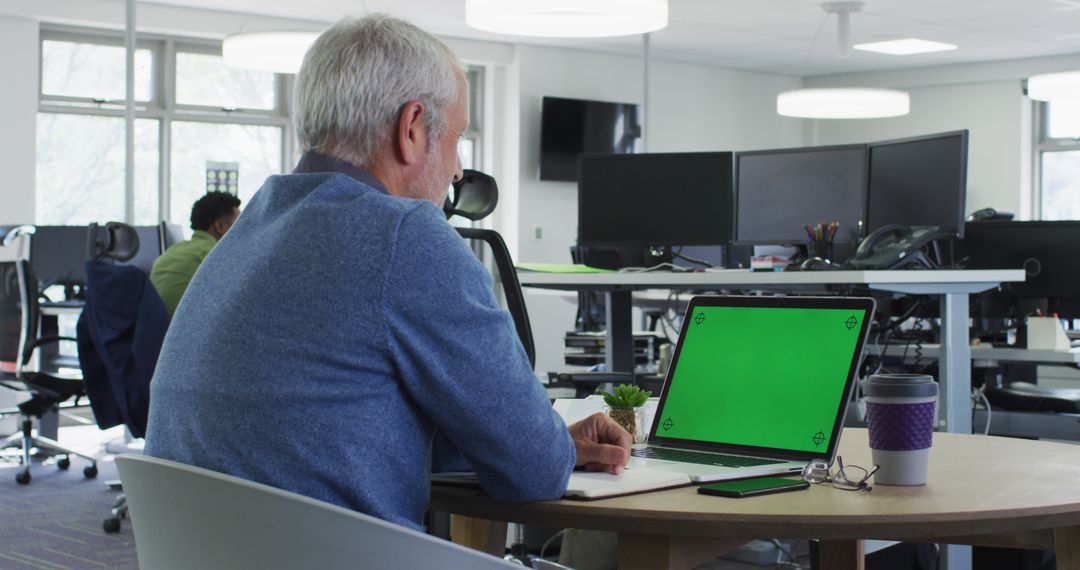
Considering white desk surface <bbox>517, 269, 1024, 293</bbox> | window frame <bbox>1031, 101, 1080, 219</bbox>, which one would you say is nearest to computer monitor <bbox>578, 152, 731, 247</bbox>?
white desk surface <bbox>517, 269, 1024, 293</bbox>

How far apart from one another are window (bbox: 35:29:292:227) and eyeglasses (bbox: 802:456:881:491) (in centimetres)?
735

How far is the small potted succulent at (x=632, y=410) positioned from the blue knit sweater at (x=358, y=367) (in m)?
0.43

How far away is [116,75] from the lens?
338 inches

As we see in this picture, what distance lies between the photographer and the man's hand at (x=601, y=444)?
144 cm

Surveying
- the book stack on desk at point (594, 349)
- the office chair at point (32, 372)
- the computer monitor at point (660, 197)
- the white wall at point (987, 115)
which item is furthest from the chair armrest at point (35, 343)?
the white wall at point (987, 115)

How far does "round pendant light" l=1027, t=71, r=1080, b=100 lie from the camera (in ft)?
25.8

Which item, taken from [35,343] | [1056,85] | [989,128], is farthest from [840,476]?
[989,128]

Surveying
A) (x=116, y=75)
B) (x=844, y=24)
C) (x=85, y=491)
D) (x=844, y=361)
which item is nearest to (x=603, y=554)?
(x=844, y=361)

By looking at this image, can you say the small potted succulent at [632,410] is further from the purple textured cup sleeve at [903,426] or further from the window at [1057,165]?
the window at [1057,165]

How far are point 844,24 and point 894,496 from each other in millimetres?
7145

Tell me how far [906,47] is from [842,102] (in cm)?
215

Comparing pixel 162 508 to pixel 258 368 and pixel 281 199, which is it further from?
pixel 281 199

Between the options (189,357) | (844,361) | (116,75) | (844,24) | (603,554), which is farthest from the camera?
(116,75)

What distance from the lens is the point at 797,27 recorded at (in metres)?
9.17
